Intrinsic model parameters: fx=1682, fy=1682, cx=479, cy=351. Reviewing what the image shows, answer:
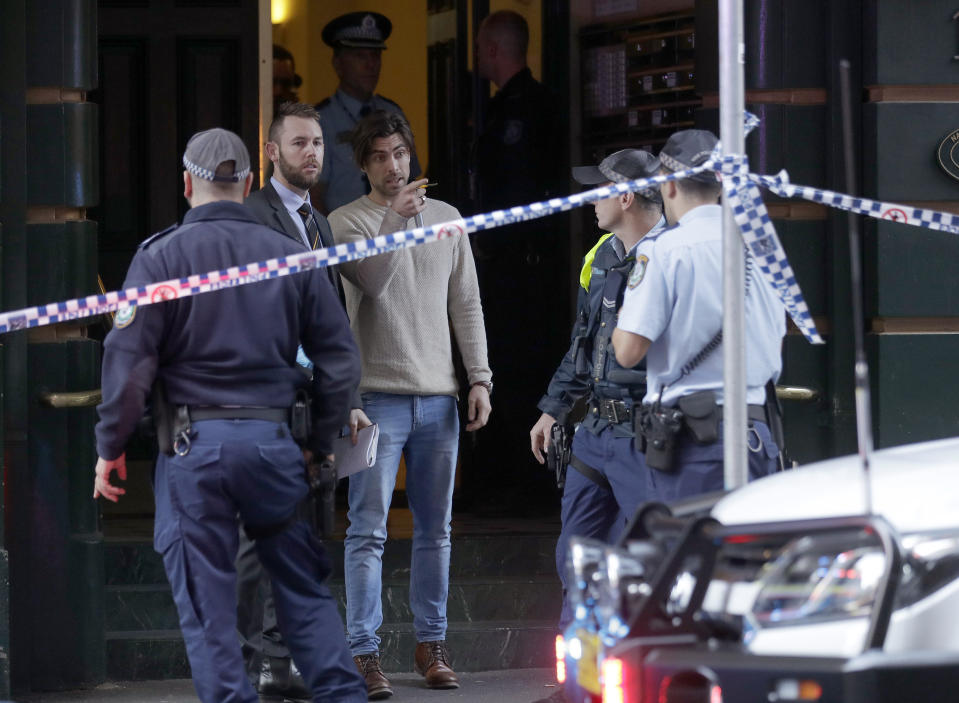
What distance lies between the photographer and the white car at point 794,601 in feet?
9.82

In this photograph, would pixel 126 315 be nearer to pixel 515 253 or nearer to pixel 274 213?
pixel 274 213

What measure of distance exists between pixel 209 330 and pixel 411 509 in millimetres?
1520

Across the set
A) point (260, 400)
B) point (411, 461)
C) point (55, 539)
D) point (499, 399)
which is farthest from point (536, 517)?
point (260, 400)

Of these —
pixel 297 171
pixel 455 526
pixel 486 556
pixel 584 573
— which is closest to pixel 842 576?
pixel 584 573

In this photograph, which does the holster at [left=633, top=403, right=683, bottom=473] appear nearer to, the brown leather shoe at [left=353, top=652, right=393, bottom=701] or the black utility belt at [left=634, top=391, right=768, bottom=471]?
the black utility belt at [left=634, top=391, right=768, bottom=471]

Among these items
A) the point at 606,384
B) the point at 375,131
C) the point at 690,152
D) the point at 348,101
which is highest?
the point at 348,101

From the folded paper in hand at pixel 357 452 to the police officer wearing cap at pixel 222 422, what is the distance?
455 millimetres

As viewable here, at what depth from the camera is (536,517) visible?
828 cm

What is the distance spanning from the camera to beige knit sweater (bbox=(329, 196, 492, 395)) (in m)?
6.21

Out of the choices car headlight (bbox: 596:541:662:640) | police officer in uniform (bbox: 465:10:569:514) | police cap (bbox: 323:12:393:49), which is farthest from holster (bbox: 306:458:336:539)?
police cap (bbox: 323:12:393:49)

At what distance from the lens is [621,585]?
3400mm

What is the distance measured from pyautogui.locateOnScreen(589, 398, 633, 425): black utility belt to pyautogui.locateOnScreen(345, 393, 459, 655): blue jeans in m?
0.82

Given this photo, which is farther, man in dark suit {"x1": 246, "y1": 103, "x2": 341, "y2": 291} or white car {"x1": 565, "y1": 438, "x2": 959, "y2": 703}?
man in dark suit {"x1": 246, "y1": 103, "x2": 341, "y2": 291}

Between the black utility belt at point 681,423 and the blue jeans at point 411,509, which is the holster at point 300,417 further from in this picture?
the black utility belt at point 681,423
